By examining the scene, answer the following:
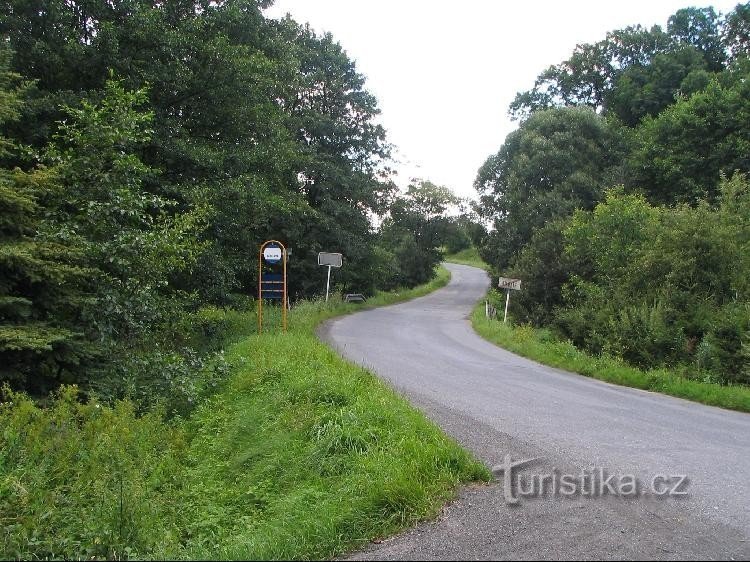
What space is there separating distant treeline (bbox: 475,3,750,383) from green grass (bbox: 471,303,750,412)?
3.32 ft

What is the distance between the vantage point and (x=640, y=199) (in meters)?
23.0

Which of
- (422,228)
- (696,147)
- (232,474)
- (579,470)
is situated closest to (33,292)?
(232,474)

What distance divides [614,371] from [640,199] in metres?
12.6

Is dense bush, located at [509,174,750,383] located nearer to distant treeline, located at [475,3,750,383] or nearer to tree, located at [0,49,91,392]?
distant treeline, located at [475,3,750,383]

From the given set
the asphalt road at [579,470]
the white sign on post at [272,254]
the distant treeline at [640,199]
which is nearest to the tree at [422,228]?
the distant treeline at [640,199]

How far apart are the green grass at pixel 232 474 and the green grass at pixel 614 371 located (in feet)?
21.5

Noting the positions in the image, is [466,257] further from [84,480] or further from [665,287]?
[84,480]

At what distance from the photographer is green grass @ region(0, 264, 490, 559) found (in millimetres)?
4312

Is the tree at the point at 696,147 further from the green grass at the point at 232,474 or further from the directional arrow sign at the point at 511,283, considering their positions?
the green grass at the point at 232,474

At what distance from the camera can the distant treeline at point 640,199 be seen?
1473cm

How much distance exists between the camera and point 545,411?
27.3ft

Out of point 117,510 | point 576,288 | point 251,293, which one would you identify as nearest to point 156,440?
point 117,510

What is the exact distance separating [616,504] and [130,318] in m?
7.83

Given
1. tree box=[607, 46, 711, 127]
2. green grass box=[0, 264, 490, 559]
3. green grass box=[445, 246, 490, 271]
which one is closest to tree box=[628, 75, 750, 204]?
tree box=[607, 46, 711, 127]
